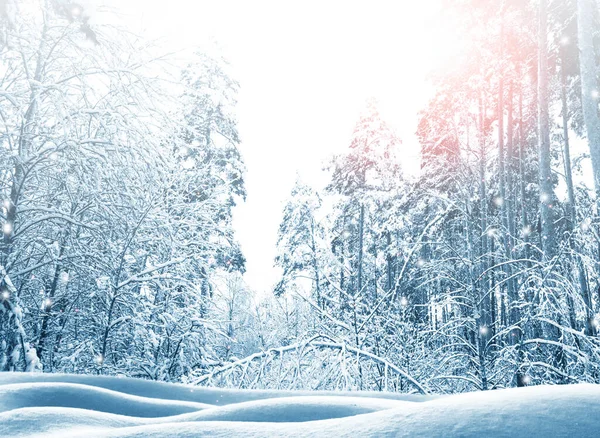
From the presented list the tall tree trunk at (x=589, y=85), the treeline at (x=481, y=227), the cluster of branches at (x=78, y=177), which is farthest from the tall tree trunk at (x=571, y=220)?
the cluster of branches at (x=78, y=177)

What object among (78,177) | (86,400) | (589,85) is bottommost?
(86,400)

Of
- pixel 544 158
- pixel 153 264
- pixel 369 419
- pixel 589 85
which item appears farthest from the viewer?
pixel 544 158

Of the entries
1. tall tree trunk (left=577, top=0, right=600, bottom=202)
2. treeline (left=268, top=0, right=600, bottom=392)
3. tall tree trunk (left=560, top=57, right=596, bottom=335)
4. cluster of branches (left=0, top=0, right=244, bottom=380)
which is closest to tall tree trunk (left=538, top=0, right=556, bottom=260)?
treeline (left=268, top=0, right=600, bottom=392)

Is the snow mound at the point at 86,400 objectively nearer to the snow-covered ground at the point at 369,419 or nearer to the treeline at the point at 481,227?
the snow-covered ground at the point at 369,419

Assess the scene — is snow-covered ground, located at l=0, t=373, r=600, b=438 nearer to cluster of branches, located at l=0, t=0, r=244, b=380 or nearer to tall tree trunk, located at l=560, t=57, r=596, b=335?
cluster of branches, located at l=0, t=0, r=244, b=380

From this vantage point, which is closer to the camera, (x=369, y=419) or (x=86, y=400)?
(x=369, y=419)

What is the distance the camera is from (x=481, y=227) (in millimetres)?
12352

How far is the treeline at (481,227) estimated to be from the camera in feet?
19.9

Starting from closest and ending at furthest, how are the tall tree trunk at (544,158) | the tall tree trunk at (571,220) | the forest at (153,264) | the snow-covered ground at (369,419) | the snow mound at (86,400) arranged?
the snow-covered ground at (369,419) < the snow mound at (86,400) < the forest at (153,264) < the tall tree trunk at (571,220) < the tall tree trunk at (544,158)

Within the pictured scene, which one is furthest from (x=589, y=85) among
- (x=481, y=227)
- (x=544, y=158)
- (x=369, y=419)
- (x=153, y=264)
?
(x=369, y=419)

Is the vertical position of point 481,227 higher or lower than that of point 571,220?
higher

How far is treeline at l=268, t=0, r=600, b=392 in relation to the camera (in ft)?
19.9

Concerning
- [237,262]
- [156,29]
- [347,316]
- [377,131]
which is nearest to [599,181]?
[347,316]

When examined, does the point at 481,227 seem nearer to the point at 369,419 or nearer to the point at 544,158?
the point at 544,158
